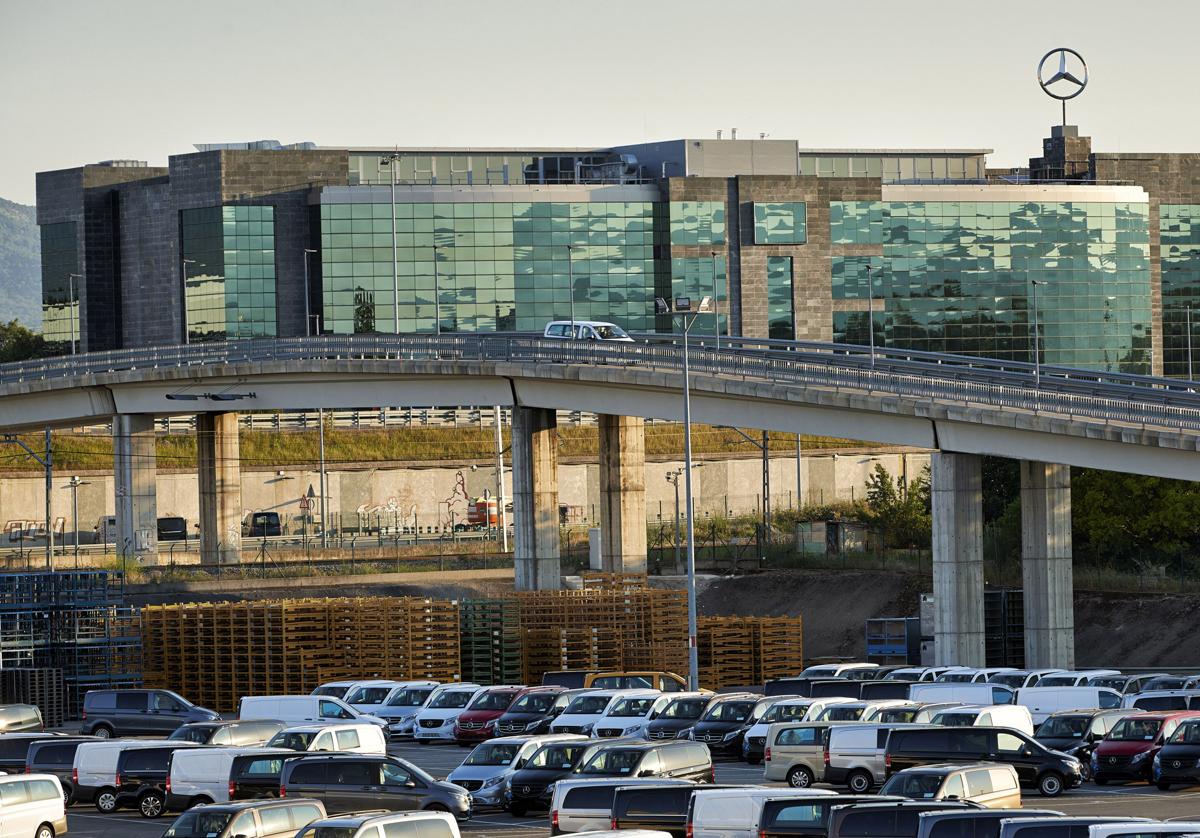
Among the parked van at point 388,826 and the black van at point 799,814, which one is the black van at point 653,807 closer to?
the black van at point 799,814

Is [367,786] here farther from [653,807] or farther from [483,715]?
[483,715]

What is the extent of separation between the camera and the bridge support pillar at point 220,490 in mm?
94250

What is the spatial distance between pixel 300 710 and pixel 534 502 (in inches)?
1156

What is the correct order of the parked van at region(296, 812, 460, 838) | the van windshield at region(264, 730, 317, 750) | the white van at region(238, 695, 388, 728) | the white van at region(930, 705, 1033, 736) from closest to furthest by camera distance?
the parked van at region(296, 812, 460, 838) < the white van at region(930, 705, 1033, 736) < the van windshield at region(264, 730, 317, 750) < the white van at region(238, 695, 388, 728)

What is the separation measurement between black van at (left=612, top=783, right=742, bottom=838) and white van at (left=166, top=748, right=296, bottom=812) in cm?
829

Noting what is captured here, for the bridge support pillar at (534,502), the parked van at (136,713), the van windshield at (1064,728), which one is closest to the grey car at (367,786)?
the van windshield at (1064,728)

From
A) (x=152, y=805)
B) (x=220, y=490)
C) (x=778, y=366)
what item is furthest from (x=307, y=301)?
(x=152, y=805)

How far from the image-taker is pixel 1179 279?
135625mm

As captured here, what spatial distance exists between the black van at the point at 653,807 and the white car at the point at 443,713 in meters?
19.6

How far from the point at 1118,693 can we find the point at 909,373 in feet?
70.4

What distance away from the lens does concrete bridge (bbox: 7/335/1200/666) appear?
6119 centimetres

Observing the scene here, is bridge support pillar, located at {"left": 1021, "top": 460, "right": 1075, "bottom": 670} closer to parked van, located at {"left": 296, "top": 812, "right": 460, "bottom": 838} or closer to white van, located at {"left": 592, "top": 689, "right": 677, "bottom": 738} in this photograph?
white van, located at {"left": 592, "top": 689, "right": 677, "bottom": 738}

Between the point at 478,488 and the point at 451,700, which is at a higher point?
the point at 478,488

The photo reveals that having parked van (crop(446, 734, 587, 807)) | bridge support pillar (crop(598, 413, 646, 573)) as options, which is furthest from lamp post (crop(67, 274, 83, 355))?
parked van (crop(446, 734, 587, 807))
